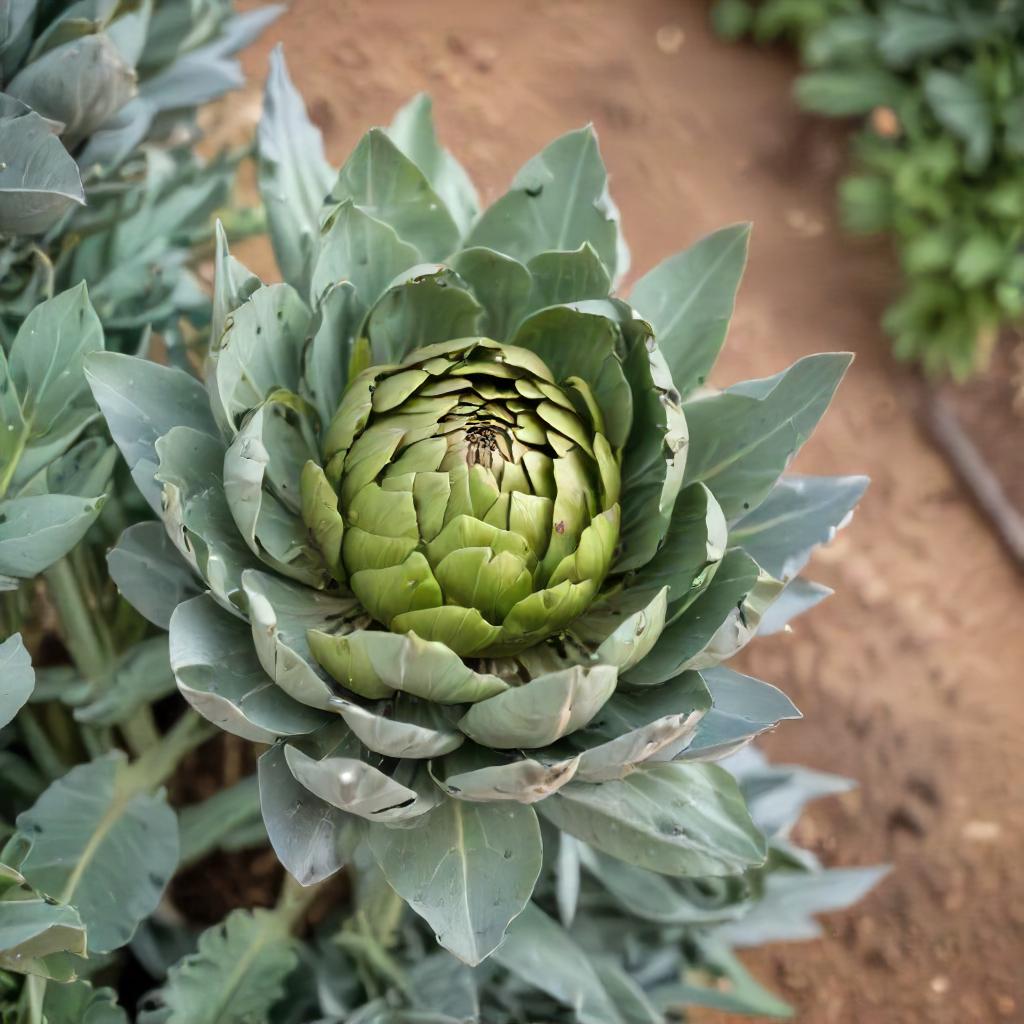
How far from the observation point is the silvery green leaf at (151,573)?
2.85 ft

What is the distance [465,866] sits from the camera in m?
0.83

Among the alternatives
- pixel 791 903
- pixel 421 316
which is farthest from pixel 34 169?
pixel 791 903

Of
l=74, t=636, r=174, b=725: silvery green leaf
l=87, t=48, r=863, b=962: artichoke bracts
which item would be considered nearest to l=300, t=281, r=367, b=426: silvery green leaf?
l=87, t=48, r=863, b=962: artichoke bracts

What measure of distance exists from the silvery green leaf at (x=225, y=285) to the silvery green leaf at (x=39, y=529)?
16cm

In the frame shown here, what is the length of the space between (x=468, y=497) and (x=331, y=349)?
21 centimetres

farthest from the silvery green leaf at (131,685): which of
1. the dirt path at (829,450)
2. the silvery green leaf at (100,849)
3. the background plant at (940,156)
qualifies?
the background plant at (940,156)

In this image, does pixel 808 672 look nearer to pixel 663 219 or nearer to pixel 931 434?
pixel 931 434

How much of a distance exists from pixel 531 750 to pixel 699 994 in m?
0.69

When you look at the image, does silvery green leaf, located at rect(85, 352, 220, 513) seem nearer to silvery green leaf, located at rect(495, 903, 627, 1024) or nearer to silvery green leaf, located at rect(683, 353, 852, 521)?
silvery green leaf, located at rect(683, 353, 852, 521)

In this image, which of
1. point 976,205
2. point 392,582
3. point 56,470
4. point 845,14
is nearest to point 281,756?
point 392,582

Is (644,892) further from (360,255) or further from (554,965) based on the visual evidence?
(360,255)

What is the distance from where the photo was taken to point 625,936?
4.42 ft

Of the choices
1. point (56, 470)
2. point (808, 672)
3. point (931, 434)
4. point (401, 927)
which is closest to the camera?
point (56, 470)

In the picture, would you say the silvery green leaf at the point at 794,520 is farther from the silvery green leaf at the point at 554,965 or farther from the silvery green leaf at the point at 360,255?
the silvery green leaf at the point at 554,965
